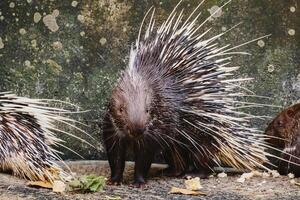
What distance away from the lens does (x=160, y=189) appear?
4.13 metres

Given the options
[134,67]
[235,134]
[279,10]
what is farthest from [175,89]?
[279,10]

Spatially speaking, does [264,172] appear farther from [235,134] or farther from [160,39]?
[160,39]

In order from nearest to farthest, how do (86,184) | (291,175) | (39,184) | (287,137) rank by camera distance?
1. (86,184)
2. (39,184)
3. (291,175)
4. (287,137)

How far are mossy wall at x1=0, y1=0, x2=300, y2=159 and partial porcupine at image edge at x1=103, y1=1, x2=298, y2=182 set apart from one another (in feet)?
1.59

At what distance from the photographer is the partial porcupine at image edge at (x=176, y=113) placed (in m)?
4.16

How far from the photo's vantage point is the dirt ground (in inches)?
143

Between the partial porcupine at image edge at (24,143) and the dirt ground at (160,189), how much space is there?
0.29 ft

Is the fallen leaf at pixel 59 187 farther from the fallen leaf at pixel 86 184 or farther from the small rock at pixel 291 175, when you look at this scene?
the small rock at pixel 291 175

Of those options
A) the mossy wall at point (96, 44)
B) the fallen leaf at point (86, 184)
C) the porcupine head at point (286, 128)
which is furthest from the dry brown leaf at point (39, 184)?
the porcupine head at point (286, 128)

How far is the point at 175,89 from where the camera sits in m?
4.34

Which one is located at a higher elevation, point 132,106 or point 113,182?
point 132,106

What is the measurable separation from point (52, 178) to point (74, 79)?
52.5 inches

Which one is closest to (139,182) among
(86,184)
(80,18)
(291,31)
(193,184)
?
(193,184)

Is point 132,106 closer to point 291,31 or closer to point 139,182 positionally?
point 139,182
